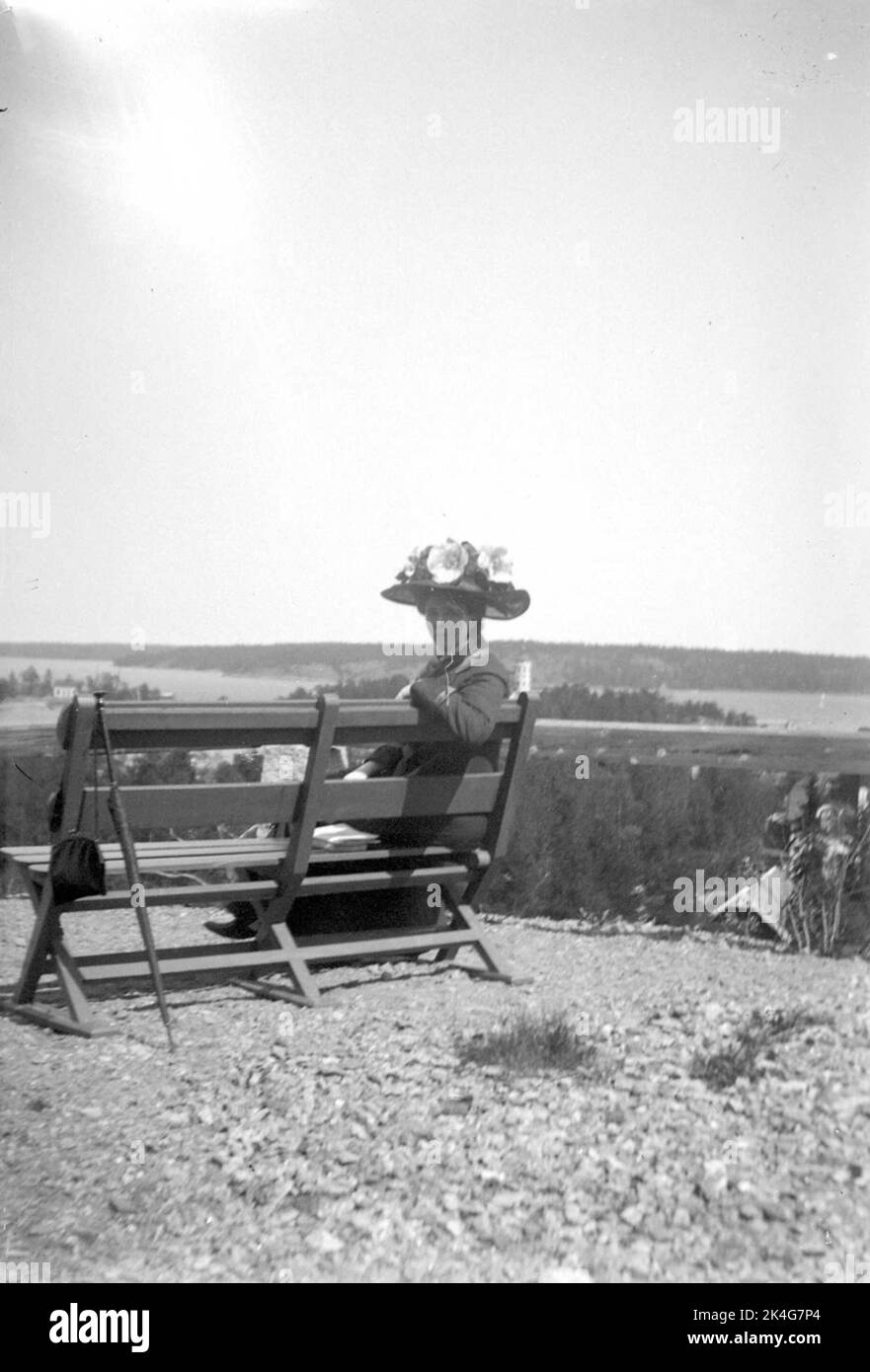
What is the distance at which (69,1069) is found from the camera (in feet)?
12.2

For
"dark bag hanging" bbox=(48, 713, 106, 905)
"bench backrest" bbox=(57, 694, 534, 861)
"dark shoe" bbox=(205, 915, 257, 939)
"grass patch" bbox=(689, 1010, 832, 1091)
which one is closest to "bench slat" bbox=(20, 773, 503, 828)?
"bench backrest" bbox=(57, 694, 534, 861)

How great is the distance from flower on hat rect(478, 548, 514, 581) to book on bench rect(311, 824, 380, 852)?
960mm

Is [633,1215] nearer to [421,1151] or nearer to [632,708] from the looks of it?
[421,1151]

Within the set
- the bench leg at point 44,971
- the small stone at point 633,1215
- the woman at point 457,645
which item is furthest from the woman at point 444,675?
the small stone at point 633,1215

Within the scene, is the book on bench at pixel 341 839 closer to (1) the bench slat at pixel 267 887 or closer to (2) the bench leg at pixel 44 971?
(1) the bench slat at pixel 267 887

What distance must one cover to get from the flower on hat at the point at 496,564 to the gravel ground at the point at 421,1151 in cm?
146

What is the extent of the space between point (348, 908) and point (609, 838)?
1.33m

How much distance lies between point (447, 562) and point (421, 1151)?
90.0 inches

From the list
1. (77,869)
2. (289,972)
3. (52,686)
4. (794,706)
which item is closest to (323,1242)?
(77,869)

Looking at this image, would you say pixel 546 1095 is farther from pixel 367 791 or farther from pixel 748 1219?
pixel 367 791

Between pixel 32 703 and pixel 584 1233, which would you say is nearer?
pixel 584 1233

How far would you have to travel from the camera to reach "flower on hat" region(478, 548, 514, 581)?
4.95m

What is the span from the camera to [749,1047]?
140 inches
